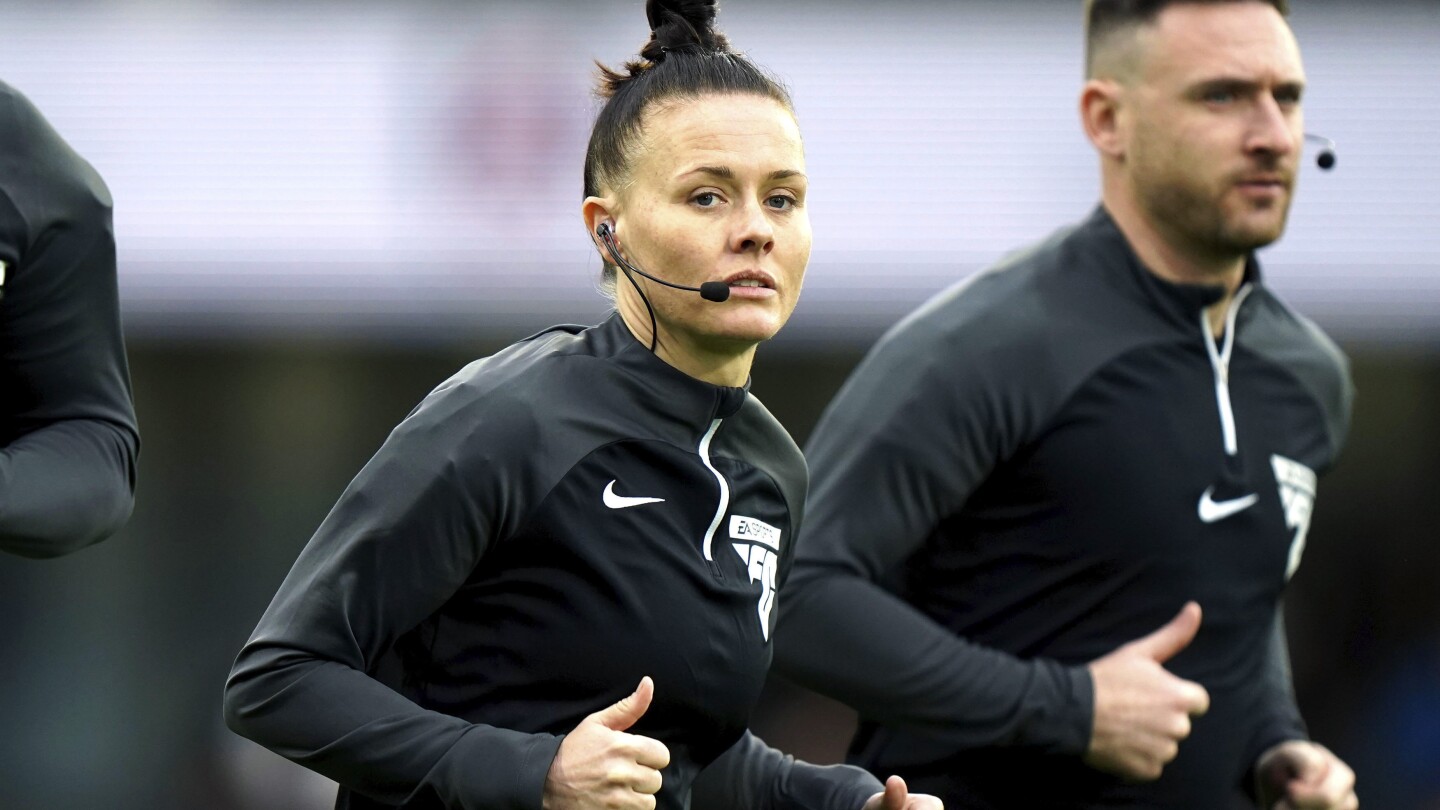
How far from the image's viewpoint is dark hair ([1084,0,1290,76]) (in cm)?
403

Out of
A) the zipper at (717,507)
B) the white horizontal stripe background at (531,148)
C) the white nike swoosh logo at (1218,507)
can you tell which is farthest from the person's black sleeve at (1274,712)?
the white horizontal stripe background at (531,148)

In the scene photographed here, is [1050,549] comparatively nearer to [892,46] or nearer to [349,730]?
[349,730]

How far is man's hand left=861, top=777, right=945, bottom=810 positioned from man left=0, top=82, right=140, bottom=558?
1.23m

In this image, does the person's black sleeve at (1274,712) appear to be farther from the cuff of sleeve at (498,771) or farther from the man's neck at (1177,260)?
the cuff of sleeve at (498,771)

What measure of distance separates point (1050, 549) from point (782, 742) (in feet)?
20.3

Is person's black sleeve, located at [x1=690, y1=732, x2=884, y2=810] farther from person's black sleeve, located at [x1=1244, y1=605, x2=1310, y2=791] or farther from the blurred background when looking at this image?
the blurred background

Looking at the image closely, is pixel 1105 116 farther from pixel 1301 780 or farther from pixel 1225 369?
pixel 1301 780

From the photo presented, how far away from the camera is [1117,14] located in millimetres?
4129

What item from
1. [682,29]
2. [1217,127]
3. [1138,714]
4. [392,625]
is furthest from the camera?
[1217,127]

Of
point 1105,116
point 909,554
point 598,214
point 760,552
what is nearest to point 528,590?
point 760,552

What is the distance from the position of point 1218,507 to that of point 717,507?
136 centimetres

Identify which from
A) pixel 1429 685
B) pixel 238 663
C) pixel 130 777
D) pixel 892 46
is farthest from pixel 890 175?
pixel 238 663

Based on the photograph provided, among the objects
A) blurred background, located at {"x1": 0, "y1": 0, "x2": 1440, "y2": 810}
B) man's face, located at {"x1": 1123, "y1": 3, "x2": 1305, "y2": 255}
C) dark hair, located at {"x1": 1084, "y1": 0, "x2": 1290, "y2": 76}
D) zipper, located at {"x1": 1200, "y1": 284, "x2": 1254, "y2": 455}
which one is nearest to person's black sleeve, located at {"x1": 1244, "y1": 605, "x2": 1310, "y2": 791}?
zipper, located at {"x1": 1200, "y1": 284, "x2": 1254, "y2": 455}

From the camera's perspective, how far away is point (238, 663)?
2551 millimetres
